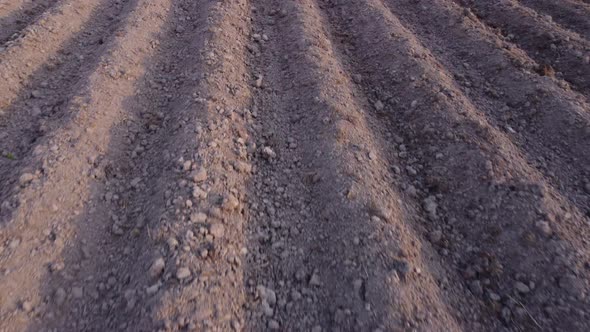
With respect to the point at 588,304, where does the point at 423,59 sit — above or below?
above

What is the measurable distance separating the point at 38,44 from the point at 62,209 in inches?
130

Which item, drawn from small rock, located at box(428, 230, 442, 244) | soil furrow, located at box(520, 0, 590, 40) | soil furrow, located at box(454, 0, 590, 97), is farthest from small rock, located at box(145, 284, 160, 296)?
soil furrow, located at box(520, 0, 590, 40)

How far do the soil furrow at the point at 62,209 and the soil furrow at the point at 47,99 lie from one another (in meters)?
0.17

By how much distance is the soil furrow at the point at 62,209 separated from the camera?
3.29 metres

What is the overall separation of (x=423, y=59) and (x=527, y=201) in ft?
9.20

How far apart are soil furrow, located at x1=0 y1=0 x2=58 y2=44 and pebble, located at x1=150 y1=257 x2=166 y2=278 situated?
4.76m

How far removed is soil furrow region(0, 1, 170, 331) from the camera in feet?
10.8

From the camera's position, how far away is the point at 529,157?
5.00m

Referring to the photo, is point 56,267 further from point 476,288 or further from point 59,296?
point 476,288

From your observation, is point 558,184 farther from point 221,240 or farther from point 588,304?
point 221,240

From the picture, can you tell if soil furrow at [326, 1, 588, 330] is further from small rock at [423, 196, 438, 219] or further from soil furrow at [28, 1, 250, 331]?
soil furrow at [28, 1, 250, 331]

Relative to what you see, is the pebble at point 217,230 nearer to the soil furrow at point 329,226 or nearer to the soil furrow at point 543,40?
the soil furrow at point 329,226

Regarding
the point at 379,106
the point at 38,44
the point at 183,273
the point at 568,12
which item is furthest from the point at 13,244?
the point at 568,12

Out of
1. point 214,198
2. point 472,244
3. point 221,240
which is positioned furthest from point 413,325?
point 214,198
